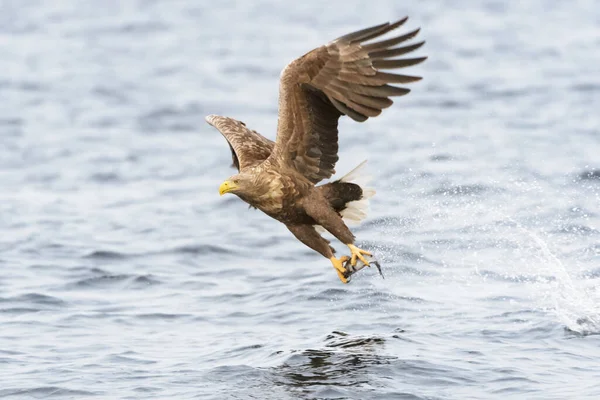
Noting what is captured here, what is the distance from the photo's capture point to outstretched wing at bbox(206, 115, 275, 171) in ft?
30.9

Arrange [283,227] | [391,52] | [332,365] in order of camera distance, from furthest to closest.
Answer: [283,227] < [332,365] < [391,52]

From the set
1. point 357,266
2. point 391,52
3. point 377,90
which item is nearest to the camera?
point 391,52

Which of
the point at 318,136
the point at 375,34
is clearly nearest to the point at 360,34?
the point at 375,34

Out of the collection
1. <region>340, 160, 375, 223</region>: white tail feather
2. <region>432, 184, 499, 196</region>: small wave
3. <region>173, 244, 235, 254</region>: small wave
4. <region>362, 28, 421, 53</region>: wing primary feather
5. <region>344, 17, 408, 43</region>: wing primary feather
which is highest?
<region>344, 17, 408, 43</region>: wing primary feather

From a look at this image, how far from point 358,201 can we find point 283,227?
4.05m

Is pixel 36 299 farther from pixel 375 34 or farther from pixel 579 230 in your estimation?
pixel 579 230

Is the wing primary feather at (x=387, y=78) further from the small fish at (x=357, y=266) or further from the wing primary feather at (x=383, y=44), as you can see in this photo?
the small fish at (x=357, y=266)

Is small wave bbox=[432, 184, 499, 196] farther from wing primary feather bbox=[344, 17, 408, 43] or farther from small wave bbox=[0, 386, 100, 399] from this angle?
small wave bbox=[0, 386, 100, 399]

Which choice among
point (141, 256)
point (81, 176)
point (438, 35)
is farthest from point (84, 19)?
point (141, 256)

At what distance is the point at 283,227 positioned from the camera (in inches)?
534

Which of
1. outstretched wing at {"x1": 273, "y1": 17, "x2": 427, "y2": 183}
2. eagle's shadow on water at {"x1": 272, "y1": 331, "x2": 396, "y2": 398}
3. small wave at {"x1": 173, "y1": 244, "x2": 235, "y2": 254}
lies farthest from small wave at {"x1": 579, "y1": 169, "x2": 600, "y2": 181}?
outstretched wing at {"x1": 273, "y1": 17, "x2": 427, "y2": 183}

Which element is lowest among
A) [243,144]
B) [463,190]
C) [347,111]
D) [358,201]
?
[463,190]

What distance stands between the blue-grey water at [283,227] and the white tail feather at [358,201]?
2.81ft

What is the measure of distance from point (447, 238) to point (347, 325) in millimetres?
2658
